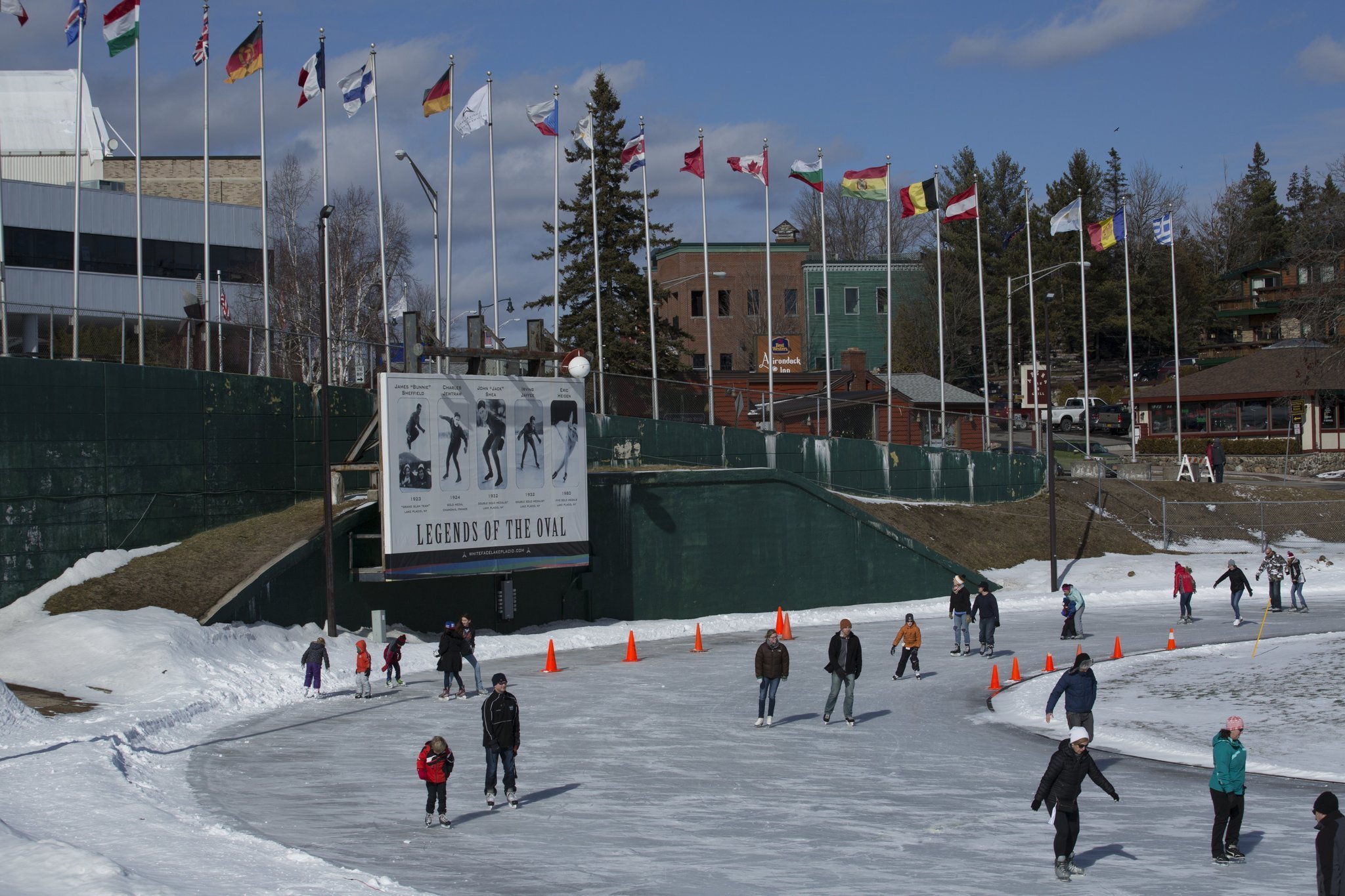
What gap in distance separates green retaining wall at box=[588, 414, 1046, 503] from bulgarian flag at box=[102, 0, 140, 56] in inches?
626

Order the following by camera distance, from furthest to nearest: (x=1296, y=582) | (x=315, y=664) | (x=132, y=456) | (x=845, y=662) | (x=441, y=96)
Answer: (x=441, y=96)
(x=1296, y=582)
(x=132, y=456)
(x=315, y=664)
(x=845, y=662)

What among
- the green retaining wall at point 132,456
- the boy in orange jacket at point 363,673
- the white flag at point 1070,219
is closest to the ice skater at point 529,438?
the green retaining wall at point 132,456

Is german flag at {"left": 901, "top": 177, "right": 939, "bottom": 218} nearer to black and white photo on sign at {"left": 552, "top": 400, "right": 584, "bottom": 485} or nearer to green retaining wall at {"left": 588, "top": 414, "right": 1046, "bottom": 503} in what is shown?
green retaining wall at {"left": 588, "top": 414, "right": 1046, "bottom": 503}

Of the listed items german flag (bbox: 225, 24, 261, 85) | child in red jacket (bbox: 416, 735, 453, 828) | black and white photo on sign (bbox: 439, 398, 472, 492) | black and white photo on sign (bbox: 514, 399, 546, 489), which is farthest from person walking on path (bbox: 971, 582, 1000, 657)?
german flag (bbox: 225, 24, 261, 85)

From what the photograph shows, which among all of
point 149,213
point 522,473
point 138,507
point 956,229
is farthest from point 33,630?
point 956,229

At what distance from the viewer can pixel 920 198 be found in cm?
4269

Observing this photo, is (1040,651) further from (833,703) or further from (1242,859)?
(1242,859)

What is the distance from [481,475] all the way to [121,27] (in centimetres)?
1530

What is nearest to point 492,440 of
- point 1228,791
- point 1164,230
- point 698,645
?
point 698,645

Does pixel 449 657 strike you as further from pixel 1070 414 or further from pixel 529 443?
pixel 1070 414

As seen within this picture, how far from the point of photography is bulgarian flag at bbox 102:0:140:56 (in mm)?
32344

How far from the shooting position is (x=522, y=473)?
31078 mm

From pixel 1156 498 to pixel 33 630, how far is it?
39.1 m

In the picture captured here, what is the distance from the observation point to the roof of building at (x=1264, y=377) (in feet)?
192
